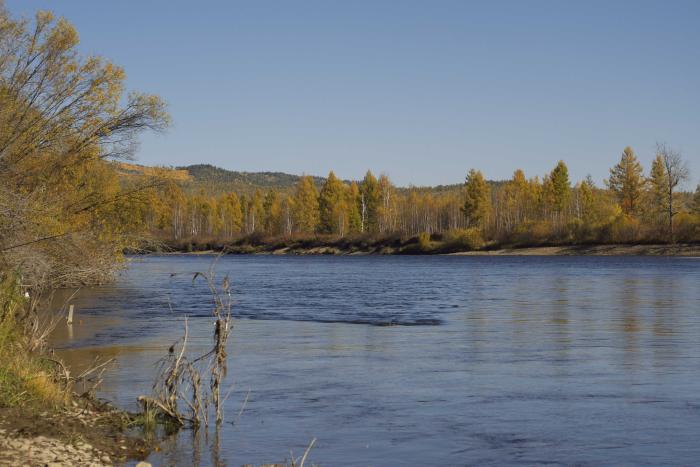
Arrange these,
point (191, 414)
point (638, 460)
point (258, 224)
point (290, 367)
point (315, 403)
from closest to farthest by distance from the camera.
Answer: point (638, 460)
point (191, 414)
point (315, 403)
point (290, 367)
point (258, 224)

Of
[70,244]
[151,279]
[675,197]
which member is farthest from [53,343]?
[675,197]

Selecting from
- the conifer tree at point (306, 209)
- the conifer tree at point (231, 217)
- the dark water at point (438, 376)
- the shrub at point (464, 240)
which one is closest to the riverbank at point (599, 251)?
the shrub at point (464, 240)

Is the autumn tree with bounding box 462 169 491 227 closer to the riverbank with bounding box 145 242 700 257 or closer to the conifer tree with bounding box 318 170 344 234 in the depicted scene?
the riverbank with bounding box 145 242 700 257

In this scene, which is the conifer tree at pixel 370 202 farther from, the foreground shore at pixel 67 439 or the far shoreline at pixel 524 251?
the foreground shore at pixel 67 439

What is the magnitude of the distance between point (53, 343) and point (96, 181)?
9.60 meters

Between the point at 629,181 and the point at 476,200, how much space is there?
67.8 ft

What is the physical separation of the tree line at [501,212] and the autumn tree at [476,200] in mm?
135

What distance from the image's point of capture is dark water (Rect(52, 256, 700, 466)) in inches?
434

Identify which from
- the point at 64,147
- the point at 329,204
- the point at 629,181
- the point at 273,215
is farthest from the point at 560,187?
the point at 64,147

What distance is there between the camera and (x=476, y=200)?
118m

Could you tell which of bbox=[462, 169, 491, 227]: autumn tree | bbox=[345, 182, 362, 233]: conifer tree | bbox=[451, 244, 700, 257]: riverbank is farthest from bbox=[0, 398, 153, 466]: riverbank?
bbox=[345, 182, 362, 233]: conifer tree

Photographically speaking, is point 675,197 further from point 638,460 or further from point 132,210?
point 638,460

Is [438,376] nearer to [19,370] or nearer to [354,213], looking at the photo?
[19,370]

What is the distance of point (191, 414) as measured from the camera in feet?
39.2
